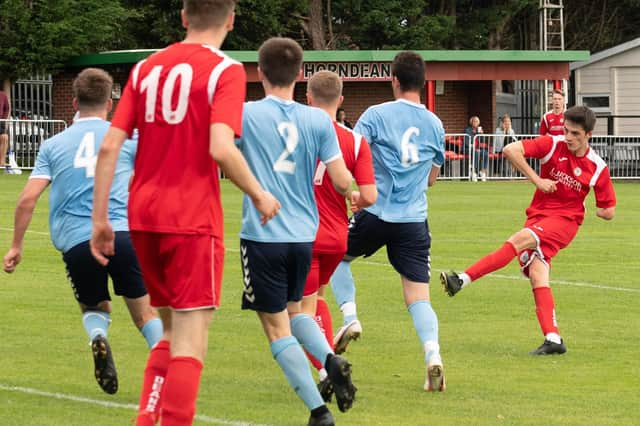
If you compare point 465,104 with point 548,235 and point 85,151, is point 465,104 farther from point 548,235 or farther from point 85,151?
point 85,151

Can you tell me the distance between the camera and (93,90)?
7809 millimetres

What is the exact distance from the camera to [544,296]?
10086 millimetres

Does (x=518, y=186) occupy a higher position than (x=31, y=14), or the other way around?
(x=31, y=14)

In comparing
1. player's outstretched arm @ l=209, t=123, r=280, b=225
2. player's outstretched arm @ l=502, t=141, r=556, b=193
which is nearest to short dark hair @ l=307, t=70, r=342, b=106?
player's outstretched arm @ l=502, t=141, r=556, b=193

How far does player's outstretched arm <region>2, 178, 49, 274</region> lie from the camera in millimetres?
7586

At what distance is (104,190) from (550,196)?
539 cm

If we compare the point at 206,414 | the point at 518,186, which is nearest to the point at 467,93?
the point at 518,186

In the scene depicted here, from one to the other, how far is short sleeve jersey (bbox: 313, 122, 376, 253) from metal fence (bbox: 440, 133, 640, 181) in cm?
2687

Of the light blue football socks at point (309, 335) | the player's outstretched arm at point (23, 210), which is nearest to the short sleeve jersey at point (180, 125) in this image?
the light blue football socks at point (309, 335)

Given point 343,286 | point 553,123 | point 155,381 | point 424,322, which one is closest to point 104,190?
point 155,381

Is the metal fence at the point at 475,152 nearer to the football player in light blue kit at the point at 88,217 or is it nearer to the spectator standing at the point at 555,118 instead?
the spectator standing at the point at 555,118

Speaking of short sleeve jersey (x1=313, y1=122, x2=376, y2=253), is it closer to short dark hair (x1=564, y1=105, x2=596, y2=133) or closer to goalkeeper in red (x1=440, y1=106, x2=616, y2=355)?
goalkeeper in red (x1=440, y1=106, x2=616, y2=355)

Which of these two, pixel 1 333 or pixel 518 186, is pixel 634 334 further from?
pixel 518 186

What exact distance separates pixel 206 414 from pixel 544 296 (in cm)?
345
